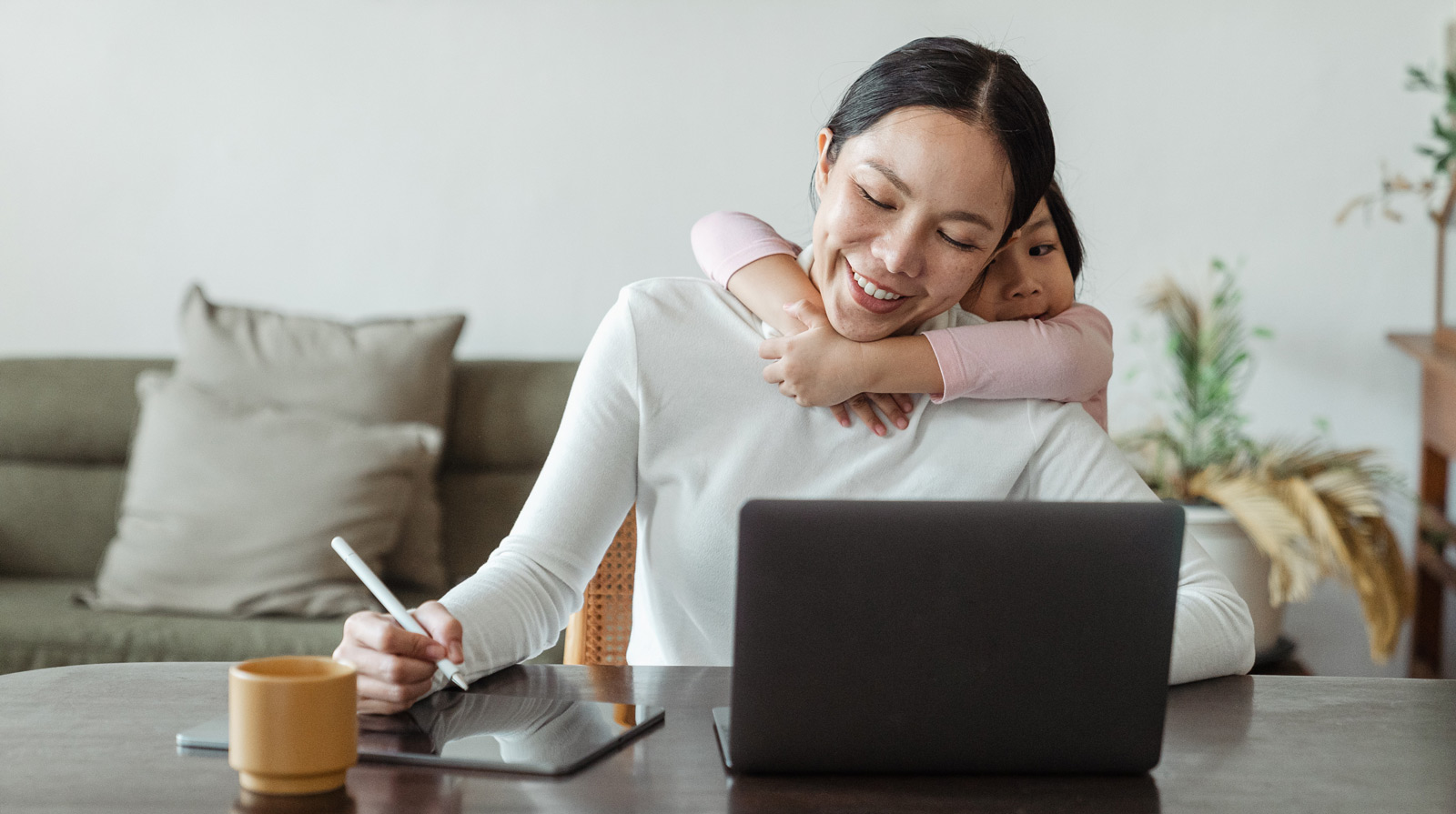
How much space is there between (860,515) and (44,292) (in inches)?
108

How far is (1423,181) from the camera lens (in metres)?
2.69

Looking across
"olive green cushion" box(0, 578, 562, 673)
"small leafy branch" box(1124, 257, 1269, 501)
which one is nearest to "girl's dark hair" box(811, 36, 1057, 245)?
"olive green cushion" box(0, 578, 562, 673)

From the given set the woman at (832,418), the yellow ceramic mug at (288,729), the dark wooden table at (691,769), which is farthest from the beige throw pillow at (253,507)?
the yellow ceramic mug at (288,729)

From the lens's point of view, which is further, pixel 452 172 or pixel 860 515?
pixel 452 172

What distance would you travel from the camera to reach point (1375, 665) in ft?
9.34

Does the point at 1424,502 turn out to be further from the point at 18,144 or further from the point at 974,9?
the point at 18,144

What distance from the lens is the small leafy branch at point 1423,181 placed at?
2543mm

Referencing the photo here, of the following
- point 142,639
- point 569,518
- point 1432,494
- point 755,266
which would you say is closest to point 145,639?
point 142,639

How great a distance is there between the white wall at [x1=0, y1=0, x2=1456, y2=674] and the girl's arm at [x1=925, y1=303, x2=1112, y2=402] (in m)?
1.60

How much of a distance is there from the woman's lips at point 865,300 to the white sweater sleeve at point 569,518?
0.22m

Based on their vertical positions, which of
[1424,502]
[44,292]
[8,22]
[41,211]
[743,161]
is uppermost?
[8,22]

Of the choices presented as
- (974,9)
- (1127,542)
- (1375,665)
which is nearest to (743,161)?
(974,9)

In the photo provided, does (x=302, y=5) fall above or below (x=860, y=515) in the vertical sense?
above

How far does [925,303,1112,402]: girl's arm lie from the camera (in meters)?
1.15
